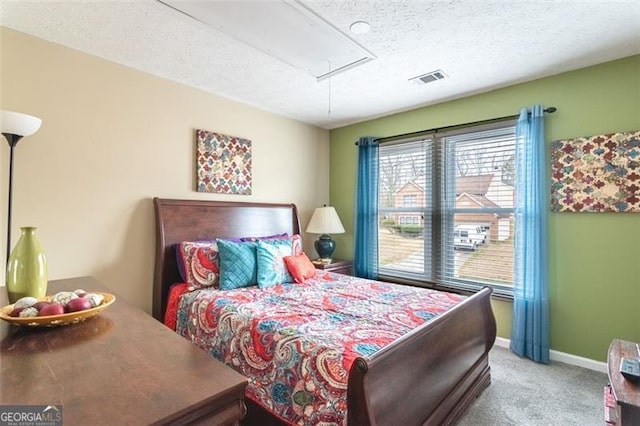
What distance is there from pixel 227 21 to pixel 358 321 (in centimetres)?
204

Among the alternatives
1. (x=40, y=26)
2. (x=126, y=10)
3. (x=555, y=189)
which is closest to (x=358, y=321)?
(x=555, y=189)

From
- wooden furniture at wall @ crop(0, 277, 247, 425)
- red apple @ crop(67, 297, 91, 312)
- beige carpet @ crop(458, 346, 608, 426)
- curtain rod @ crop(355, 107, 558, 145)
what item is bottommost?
beige carpet @ crop(458, 346, 608, 426)

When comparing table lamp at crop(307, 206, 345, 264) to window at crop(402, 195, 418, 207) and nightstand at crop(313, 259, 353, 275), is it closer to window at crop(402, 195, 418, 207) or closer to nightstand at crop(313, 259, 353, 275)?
nightstand at crop(313, 259, 353, 275)

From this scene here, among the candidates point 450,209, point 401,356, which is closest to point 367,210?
point 450,209

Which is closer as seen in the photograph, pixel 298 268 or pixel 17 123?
pixel 17 123

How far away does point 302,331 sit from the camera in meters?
1.69

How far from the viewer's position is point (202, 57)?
2.50 m

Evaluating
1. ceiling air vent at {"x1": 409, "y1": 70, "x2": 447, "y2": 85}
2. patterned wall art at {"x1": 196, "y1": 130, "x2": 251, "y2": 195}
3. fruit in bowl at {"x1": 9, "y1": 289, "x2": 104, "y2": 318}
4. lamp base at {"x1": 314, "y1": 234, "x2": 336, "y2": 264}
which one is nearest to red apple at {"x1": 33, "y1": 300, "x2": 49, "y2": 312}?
fruit in bowl at {"x1": 9, "y1": 289, "x2": 104, "y2": 318}

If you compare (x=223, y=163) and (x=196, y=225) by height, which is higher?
(x=223, y=163)

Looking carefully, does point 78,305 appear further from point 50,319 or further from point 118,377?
point 118,377

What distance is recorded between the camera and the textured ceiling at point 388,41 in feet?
6.31

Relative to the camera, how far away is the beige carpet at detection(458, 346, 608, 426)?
1.96 m

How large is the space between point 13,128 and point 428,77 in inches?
121

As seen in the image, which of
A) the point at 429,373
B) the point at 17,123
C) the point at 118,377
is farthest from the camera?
the point at 17,123
